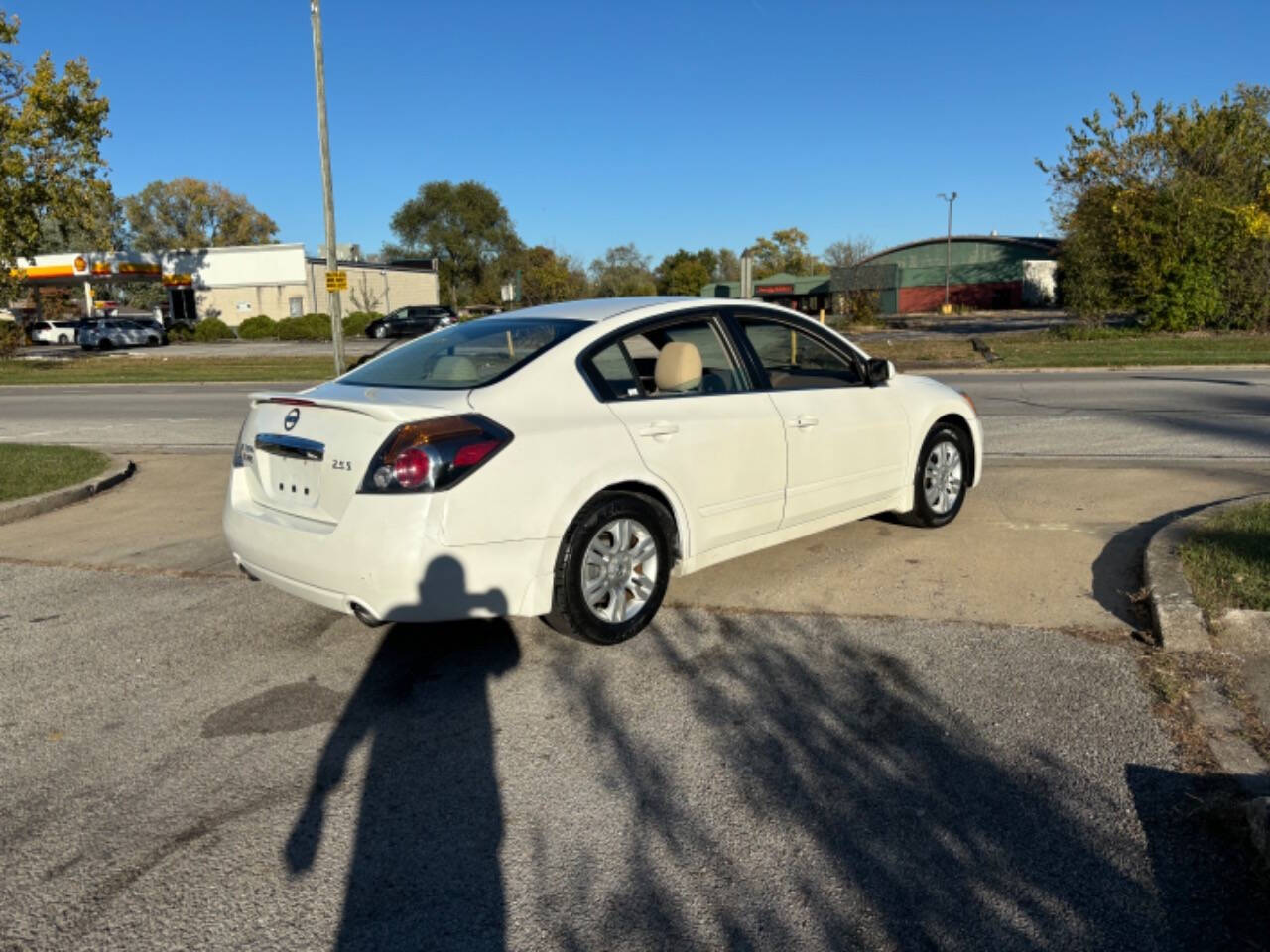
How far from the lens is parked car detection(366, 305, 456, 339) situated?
47719mm

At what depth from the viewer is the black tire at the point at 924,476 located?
639 cm

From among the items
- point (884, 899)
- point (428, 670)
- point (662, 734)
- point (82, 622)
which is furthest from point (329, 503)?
point (884, 899)

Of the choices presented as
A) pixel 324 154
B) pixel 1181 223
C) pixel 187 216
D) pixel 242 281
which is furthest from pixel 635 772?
pixel 187 216

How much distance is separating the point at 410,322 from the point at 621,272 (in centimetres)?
2924

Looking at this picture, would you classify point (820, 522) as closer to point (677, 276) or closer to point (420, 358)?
point (420, 358)

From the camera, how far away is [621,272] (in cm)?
7500

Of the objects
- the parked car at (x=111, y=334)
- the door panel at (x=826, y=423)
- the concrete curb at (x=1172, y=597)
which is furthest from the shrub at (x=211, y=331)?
the concrete curb at (x=1172, y=597)

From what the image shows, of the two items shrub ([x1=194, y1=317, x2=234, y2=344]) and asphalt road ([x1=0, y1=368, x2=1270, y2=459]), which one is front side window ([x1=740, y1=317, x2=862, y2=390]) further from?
shrub ([x1=194, y1=317, x2=234, y2=344])

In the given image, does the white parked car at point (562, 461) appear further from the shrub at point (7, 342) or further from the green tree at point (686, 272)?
the green tree at point (686, 272)

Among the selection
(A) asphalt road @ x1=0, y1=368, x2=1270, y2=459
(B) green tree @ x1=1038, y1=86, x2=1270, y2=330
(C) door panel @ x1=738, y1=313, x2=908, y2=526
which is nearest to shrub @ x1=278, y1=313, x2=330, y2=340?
(A) asphalt road @ x1=0, y1=368, x2=1270, y2=459

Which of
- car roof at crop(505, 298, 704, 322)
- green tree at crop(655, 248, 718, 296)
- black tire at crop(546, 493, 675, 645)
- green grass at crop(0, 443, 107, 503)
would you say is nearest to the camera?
black tire at crop(546, 493, 675, 645)

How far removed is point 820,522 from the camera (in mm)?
5668

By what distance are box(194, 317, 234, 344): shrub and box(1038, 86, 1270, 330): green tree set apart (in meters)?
Result: 41.3

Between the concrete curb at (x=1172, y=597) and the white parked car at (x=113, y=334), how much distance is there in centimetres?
5006
